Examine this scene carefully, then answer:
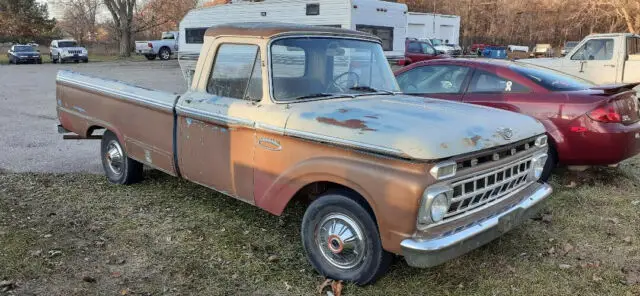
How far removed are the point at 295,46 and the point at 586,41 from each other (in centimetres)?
1083

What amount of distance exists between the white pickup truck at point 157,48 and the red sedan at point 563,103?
1381 inches

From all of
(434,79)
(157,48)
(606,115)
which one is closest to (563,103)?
(606,115)

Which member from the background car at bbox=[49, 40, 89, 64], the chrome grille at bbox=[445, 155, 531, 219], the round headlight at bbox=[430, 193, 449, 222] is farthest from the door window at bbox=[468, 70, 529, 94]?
the background car at bbox=[49, 40, 89, 64]

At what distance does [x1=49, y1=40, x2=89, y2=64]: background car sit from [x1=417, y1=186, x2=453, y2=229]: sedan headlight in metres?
36.8

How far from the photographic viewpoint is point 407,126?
3.43 metres

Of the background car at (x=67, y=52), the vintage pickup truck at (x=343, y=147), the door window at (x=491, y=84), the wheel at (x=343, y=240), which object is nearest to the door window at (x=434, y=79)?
the door window at (x=491, y=84)

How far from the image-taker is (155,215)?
5145mm

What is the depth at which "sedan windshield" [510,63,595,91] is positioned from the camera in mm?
6008

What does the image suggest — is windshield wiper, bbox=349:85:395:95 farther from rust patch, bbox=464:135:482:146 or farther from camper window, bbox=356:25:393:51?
camper window, bbox=356:25:393:51

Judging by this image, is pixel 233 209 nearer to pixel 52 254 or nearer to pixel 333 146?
pixel 52 254

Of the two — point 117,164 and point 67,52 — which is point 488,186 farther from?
point 67,52

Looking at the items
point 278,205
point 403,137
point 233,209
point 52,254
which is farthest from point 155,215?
point 403,137

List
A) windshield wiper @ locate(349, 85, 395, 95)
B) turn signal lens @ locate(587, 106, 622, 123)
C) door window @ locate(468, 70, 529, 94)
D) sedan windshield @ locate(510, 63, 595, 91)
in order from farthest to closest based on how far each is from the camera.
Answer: door window @ locate(468, 70, 529, 94), sedan windshield @ locate(510, 63, 595, 91), turn signal lens @ locate(587, 106, 622, 123), windshield wiper @ locate(349, 85, 395, 95)

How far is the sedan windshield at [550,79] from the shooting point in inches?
237
